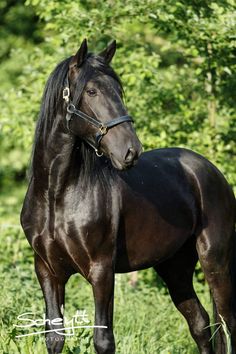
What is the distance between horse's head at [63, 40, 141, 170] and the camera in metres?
4.81

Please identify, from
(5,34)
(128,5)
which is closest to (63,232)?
(128,5)

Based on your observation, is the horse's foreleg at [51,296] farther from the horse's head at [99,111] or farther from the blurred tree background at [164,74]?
the blurred tree background at [164,74]

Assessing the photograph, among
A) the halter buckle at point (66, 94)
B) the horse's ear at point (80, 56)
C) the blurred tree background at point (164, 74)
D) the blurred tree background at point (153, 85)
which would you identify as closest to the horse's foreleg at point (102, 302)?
the halter buckle at point (66, 94)

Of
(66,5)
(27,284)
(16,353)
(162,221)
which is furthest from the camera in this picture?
(66,5)

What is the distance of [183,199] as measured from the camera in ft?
19.7

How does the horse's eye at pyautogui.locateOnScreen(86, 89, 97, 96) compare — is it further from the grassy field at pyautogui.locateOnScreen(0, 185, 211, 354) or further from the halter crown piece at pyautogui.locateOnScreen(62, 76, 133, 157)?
the grassy field at pyautogui.locateOnScreen(0, 185, 211, 354)

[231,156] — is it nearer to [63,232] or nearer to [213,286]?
[213,286]

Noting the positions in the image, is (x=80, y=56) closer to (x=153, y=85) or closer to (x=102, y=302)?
(x=102, y=302)

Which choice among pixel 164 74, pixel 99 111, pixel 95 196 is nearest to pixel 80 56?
pixel 99 111

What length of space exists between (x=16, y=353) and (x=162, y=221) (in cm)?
134

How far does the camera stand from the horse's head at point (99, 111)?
4812 millimetres

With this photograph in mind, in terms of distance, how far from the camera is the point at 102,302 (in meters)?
5.14

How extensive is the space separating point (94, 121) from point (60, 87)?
Result: 36 cm

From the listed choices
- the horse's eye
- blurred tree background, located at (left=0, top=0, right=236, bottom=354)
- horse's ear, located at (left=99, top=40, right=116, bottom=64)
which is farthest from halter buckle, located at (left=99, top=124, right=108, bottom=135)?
blurred tree background, located at (left=0, top=0, right=236, bottom=354)
